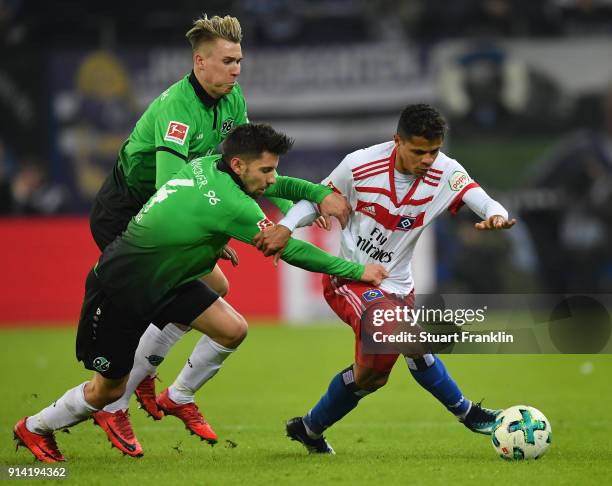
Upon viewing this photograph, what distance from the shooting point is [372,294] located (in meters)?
6.93

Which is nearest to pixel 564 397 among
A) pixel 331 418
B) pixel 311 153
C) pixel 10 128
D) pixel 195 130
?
pixel 331 418

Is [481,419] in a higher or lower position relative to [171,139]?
lower

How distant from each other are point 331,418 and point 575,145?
497 inches

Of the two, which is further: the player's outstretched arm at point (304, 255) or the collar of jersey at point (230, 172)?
the collar of jersey at point (230, 172)

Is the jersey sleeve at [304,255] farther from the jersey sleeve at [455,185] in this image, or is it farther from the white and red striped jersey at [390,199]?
the jersey sleeve at [455,185]

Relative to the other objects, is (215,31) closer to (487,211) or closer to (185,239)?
(185,239)

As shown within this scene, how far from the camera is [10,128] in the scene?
18828 mm

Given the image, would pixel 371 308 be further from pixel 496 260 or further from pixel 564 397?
pixel 496 260

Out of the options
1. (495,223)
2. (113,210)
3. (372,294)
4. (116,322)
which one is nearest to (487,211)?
(495,223)

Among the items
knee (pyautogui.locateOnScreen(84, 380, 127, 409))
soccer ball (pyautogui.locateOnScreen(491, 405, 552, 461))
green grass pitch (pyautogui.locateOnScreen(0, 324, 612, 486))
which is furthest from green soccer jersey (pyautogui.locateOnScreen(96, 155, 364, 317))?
soccer ball (pyautogui.locateOnScreen(491, 405, 552, 461))

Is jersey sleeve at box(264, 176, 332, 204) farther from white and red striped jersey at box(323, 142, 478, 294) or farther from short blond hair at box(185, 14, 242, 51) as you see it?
short blond hair at box(185, 14, 242, 51)

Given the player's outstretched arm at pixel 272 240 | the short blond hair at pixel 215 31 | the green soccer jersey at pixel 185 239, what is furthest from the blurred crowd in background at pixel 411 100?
the player's outstretched arm at pixel 272 240

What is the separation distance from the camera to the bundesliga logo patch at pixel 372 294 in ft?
22.7

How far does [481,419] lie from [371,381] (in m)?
0.77
